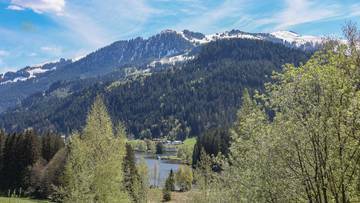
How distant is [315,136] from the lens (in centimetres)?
1795

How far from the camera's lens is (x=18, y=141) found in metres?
101

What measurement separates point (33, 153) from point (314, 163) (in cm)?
9125

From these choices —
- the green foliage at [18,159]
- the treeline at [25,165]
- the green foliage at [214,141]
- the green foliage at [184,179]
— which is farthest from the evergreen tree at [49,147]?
the green foliage at [214,141]

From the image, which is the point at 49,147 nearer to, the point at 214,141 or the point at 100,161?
the point at 100,161

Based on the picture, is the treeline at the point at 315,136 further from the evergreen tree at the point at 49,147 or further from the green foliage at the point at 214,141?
the green foliage at the point at 214,141

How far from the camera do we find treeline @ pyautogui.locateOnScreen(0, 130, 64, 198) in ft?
295

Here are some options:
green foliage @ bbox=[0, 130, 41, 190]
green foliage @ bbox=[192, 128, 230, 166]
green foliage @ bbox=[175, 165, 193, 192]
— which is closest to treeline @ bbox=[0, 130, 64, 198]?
green foliage @ bbox=[0, 130, 41, 190]

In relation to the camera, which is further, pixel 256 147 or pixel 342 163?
pixel 256 147

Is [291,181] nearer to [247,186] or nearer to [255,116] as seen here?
[247,186]

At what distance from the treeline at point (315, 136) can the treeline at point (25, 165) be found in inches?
2978

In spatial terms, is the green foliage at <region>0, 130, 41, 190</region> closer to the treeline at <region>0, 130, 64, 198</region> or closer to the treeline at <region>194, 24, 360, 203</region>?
the treeline at <region>0, 130, 64, 198</region>

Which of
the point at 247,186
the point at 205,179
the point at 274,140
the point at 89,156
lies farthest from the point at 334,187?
the point at 205,179

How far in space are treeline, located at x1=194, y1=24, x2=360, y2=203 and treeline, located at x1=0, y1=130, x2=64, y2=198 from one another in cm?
7565

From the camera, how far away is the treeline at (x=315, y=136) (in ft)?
58.1
